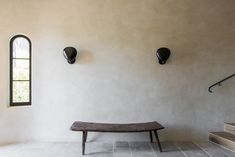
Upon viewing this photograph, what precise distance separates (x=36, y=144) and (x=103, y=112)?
4.17ft

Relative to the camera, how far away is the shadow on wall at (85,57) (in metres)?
4.20

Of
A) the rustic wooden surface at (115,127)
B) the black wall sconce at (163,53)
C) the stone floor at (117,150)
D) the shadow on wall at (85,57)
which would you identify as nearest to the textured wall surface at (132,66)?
the shadow on wall at (85,57)

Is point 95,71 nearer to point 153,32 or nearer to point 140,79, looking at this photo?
point 140,79

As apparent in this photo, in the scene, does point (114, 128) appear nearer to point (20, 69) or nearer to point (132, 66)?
point (132, 66)

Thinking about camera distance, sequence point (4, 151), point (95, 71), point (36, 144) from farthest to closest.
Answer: point (95, 71) → point (36, 144) → point (4, 151)

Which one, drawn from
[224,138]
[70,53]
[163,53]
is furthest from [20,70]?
[224,138]

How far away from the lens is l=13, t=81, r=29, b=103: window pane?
4168mm

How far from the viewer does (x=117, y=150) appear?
367cm

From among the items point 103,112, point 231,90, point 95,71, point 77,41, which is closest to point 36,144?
point 103,112

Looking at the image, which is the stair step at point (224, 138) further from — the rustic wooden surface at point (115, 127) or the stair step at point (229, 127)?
the rustic wooden surface at point (115, 127)

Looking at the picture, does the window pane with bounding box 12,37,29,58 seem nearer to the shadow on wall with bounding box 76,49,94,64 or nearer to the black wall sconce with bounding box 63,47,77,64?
the black wall sconce with bounding box 63,47,77,64

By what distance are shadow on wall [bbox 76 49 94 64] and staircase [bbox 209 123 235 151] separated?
8.38ft

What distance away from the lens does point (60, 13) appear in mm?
4180

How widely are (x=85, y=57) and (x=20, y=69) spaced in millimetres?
1205
